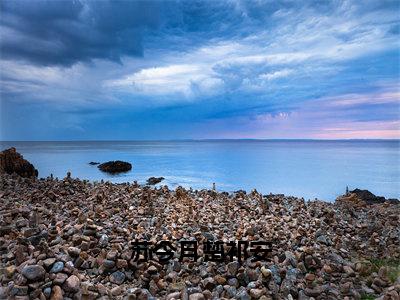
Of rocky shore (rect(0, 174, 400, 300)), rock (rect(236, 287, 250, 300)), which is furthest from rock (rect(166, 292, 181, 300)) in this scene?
rock (rect(236, 287, 250, 300))

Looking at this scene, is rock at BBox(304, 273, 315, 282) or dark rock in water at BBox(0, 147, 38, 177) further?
dark rock in water at BBox(0, 147, 38, 177)

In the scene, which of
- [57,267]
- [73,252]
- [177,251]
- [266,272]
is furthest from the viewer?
[177,251]

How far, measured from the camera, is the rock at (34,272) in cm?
428

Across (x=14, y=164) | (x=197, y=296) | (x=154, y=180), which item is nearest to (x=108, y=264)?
(x=197, y=296)

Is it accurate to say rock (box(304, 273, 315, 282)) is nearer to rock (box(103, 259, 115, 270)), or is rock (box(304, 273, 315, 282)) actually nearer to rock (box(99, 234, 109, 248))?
rock (box(103, 259, 115, 270))

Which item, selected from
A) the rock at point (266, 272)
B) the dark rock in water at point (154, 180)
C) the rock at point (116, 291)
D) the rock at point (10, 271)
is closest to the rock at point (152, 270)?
the rock at point (116, 291)

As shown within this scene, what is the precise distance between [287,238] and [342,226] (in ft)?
5.98

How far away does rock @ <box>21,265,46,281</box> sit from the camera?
4.28m

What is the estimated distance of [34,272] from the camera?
14.1ft

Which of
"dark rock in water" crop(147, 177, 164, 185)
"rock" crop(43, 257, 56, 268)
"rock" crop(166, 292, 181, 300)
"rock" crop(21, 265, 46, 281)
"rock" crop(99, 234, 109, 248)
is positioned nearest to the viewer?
"rock" crop(21, 265, 46, 281)

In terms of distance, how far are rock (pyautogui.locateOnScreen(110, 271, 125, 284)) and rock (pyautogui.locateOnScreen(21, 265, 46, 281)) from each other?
84 cm

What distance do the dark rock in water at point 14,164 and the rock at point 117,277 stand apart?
923cm

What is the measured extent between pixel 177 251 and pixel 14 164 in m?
9.49

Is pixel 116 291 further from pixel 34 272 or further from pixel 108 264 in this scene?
pixel 34 272
